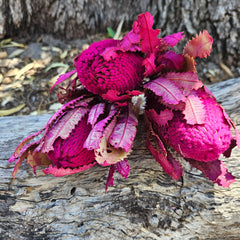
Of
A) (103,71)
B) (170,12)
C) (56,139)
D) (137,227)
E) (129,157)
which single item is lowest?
(137,227)

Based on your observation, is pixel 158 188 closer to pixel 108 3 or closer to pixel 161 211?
pixel 161 211

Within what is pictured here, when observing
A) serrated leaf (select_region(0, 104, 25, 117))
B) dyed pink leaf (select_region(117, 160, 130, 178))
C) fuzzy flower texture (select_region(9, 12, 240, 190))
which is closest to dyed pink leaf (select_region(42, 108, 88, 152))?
fuzzy flower texture (select_region(9, 12, 240, 190))

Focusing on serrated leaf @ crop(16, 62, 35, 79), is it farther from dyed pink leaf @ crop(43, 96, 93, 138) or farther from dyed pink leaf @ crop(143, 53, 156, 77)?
dyed pink leaf @ crop(143, 53, 156, 77)

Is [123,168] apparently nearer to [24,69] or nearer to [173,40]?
[173,40]

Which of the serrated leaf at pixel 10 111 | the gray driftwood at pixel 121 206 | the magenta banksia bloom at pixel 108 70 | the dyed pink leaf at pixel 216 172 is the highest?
the magenta banksia bloom at pixel 108 70

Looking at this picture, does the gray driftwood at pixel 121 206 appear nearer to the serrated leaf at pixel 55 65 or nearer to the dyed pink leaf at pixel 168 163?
the dyed pink leaf at pixel 168 163

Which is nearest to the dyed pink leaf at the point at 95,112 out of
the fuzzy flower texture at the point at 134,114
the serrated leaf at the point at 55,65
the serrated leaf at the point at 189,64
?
the fuzzy flower texture at the point at 134,114

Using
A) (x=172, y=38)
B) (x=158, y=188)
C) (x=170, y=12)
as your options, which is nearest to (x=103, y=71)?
(x=172, y=38)
